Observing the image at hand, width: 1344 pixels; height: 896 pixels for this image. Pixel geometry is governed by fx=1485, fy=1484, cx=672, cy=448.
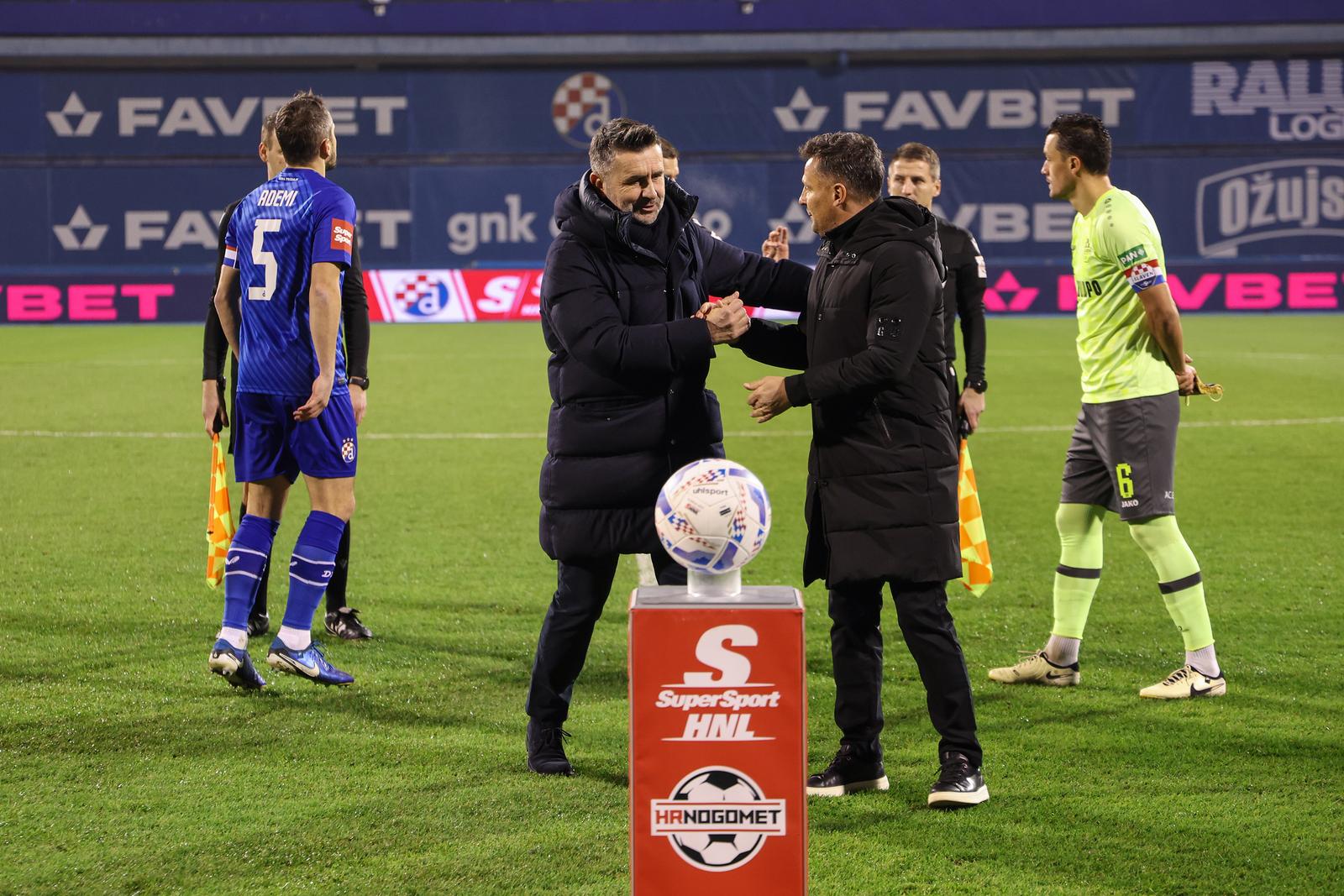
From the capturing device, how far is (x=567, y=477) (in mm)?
3924

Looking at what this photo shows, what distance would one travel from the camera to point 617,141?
12.2ft

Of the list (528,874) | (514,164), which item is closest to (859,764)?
(528,874)

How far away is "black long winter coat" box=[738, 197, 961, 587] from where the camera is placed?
144 inches

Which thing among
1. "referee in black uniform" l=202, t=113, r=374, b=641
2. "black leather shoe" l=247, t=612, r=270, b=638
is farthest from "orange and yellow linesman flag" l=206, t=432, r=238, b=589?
"black leather shoe" l=247, t=612, r=270, b=638

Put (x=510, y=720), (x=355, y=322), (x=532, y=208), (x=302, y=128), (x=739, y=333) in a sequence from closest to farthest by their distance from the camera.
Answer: (x=739, y=333) < (x=510, y=720) < (x=302, y=128) < (x=355, y=322) < (x=532, y=208)

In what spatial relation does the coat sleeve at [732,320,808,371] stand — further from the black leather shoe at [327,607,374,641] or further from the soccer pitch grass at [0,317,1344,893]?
the black leather shoe at [327,607,374,641]

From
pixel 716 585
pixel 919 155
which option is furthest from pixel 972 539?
pixel 716 585

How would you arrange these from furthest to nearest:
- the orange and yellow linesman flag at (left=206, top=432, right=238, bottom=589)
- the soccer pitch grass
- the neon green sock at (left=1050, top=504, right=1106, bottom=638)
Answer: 1. the orange and yellow linesman flag at (left=206, top=432, right=238, bottom=589)
2. the neon green sock at (left=1050, top=504, right=1106, bottom=638)
3. the soccer pitch grass

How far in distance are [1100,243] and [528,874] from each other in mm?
2690

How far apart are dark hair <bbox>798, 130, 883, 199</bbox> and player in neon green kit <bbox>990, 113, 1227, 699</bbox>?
1.15 m

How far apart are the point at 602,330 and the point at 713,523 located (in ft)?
3.18

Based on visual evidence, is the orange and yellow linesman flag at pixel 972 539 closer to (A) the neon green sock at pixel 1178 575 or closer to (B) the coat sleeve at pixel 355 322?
(A) the neon green sock at pixel 1178 575

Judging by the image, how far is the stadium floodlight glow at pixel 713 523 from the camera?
288 centimetres

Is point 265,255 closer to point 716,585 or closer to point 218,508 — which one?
point 218,508
